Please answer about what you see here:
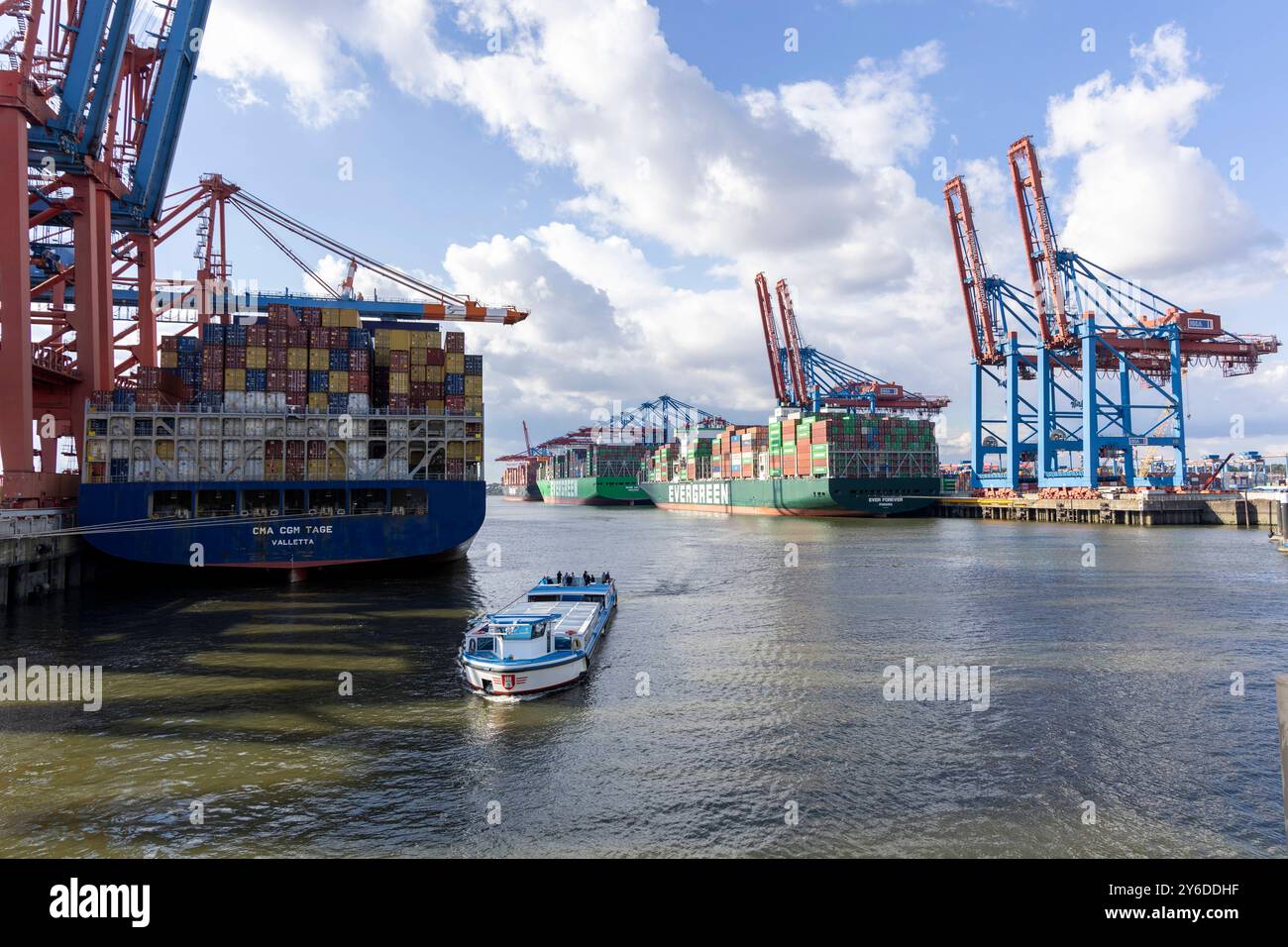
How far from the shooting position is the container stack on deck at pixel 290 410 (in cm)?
4759

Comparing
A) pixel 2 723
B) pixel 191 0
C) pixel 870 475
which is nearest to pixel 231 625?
pixel 2 723

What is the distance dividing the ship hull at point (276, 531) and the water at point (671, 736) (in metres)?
4.73

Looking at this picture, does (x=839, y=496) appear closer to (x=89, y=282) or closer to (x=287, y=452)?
(x=287, y=452)

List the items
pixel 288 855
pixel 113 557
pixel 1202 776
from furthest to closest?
pixel 113 557 → pixel 1202 776 → pixel 288 855

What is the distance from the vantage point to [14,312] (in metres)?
42.4

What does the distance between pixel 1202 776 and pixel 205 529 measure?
158 feet

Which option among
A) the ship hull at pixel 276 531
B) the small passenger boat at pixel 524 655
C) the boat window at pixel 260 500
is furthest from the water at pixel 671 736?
the boat window at pixel 260 500

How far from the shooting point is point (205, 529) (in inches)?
1753

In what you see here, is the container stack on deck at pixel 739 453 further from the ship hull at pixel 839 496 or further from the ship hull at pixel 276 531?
the ship hull at pixel 276 531

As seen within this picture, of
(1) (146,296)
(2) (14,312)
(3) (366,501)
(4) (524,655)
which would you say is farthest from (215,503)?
(4) (524,655)

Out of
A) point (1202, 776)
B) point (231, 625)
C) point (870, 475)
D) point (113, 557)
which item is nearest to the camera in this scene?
point (1202, 776)

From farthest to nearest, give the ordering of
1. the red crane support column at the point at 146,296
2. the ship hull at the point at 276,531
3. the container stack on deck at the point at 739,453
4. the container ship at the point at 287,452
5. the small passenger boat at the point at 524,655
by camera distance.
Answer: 1. the container stack on deck at the point at 739,453
2. the red crane support column at the point at 146,296
3. the container ship at the point at 287,452
4. the ship hull at the point at 276,531
5. the small passenger boat at the point at 524,655

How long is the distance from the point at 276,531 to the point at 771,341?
13085 cm
